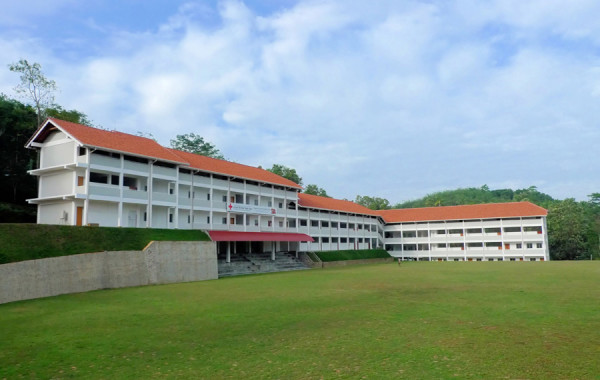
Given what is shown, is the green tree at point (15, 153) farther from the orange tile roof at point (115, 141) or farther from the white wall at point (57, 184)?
the orange tile roof at point (115, 141)

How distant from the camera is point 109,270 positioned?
23.2 m

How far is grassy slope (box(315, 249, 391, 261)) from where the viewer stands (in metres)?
48.2

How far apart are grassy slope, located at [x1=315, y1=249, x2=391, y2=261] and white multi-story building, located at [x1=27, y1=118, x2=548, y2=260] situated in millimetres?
2067

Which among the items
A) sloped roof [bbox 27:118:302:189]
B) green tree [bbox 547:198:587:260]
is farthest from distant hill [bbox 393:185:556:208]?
sloped roof [bbox 27:118:302:189]

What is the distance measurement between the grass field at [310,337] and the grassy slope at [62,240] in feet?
11.3

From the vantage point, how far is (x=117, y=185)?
30.4 meters

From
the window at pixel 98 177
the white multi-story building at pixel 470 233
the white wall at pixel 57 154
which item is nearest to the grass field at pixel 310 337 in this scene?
the white wall at pixel 57 154

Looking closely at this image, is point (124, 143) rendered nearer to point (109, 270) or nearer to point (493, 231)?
point (109, 270)

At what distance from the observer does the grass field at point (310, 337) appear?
7352mm

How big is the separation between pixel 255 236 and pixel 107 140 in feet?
50.3

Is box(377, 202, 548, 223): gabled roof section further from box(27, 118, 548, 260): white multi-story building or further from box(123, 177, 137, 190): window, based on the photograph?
box(123, 177, 137, 190): window

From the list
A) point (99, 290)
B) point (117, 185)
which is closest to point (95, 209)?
point (117, 185)

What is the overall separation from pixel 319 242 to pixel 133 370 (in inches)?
1763

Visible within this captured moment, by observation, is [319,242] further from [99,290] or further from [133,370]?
[133,370]
